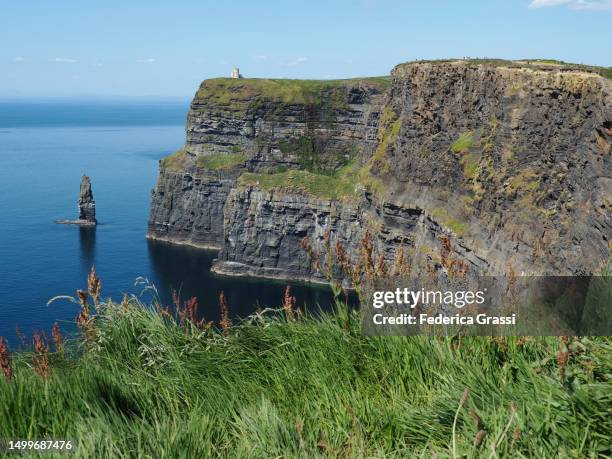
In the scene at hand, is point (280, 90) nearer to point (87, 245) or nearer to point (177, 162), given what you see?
point (177, 162)

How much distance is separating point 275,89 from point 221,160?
23.2 m

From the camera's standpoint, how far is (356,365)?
8523 mm

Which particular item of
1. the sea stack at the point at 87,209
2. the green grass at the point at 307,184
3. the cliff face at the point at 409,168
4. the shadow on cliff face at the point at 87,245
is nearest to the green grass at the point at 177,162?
the cliff face at the point at 409,168

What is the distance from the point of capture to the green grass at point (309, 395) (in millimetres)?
6199

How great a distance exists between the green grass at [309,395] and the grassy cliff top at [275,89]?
5757 inches

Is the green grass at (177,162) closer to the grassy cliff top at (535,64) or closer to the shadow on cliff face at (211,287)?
the shadow on cliff face at (211,287)

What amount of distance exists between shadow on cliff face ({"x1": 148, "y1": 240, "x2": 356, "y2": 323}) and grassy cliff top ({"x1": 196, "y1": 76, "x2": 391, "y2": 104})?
42.5m

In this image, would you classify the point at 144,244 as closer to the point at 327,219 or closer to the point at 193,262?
the point at 193,262

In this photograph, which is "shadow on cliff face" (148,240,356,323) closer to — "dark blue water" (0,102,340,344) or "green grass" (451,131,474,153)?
"dark blue water" (0,102,340,344)

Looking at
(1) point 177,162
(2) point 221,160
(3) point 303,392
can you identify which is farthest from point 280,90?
(3) point 303,392

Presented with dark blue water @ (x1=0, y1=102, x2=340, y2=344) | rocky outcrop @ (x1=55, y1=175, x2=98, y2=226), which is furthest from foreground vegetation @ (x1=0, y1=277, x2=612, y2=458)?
rocky outcrop @ (x1=55, y1=175, x2=98, y2=226)

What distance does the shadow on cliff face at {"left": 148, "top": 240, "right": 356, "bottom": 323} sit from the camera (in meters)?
103

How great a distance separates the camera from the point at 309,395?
7.89m

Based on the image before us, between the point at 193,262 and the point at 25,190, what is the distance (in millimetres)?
88648
